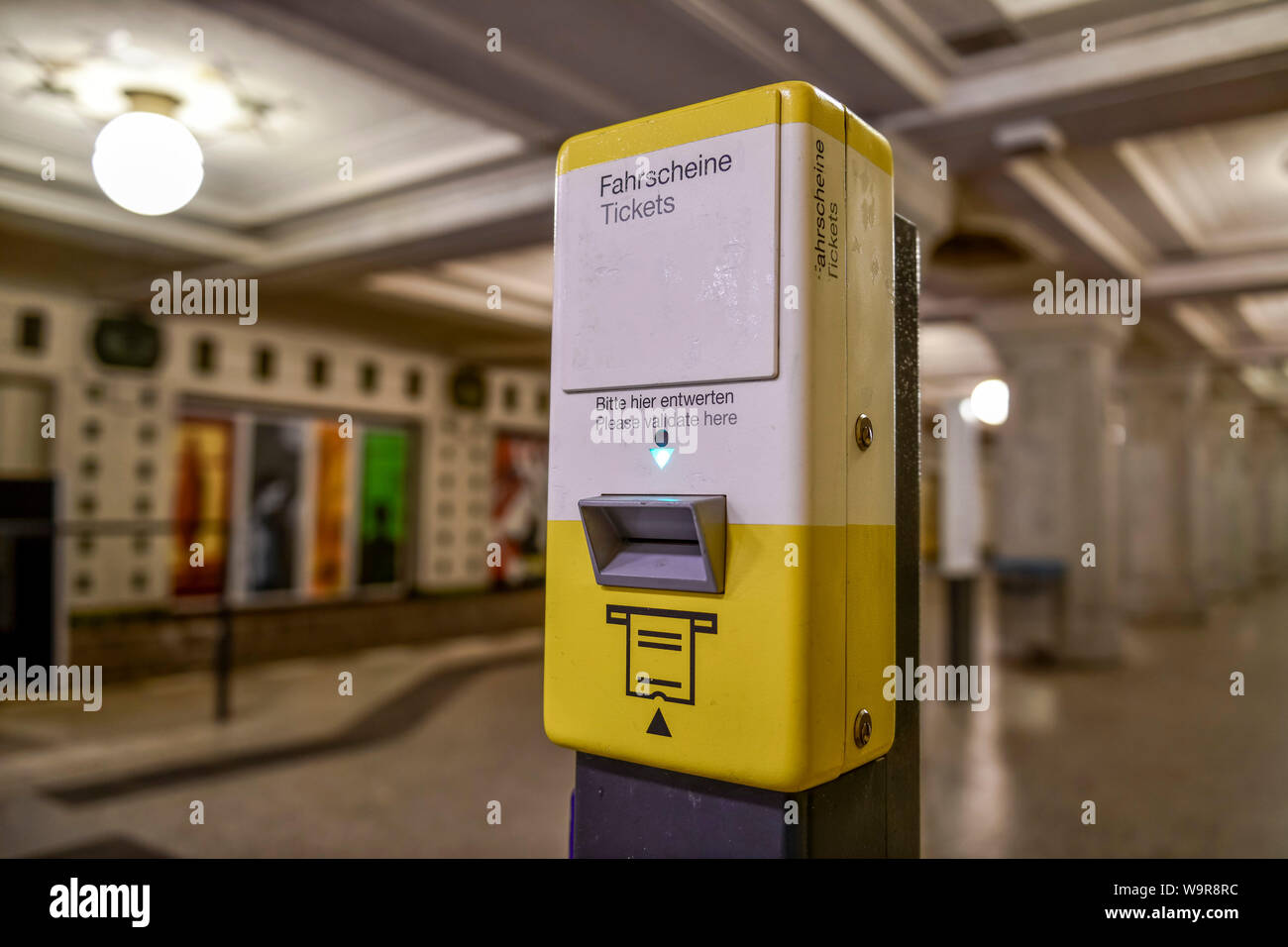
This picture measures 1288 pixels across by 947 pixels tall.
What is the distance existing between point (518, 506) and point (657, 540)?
32.0ft

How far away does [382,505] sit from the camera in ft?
31.1

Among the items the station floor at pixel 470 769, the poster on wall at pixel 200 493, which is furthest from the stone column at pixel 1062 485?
the poster on wall at pixel 200 493

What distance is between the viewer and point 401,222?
5695 millimetres

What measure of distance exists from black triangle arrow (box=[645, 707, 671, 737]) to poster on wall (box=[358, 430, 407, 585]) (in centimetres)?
851

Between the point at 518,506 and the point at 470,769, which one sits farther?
the point at 518,506

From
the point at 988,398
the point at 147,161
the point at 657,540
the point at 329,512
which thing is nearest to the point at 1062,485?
the point at 988,398

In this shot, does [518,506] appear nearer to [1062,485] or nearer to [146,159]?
[1062,485]

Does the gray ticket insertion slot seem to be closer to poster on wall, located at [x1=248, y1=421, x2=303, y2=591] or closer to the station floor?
the station floor

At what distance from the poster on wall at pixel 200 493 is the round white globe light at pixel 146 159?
178 inches

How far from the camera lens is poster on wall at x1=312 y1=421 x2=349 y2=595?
28.9 ft
